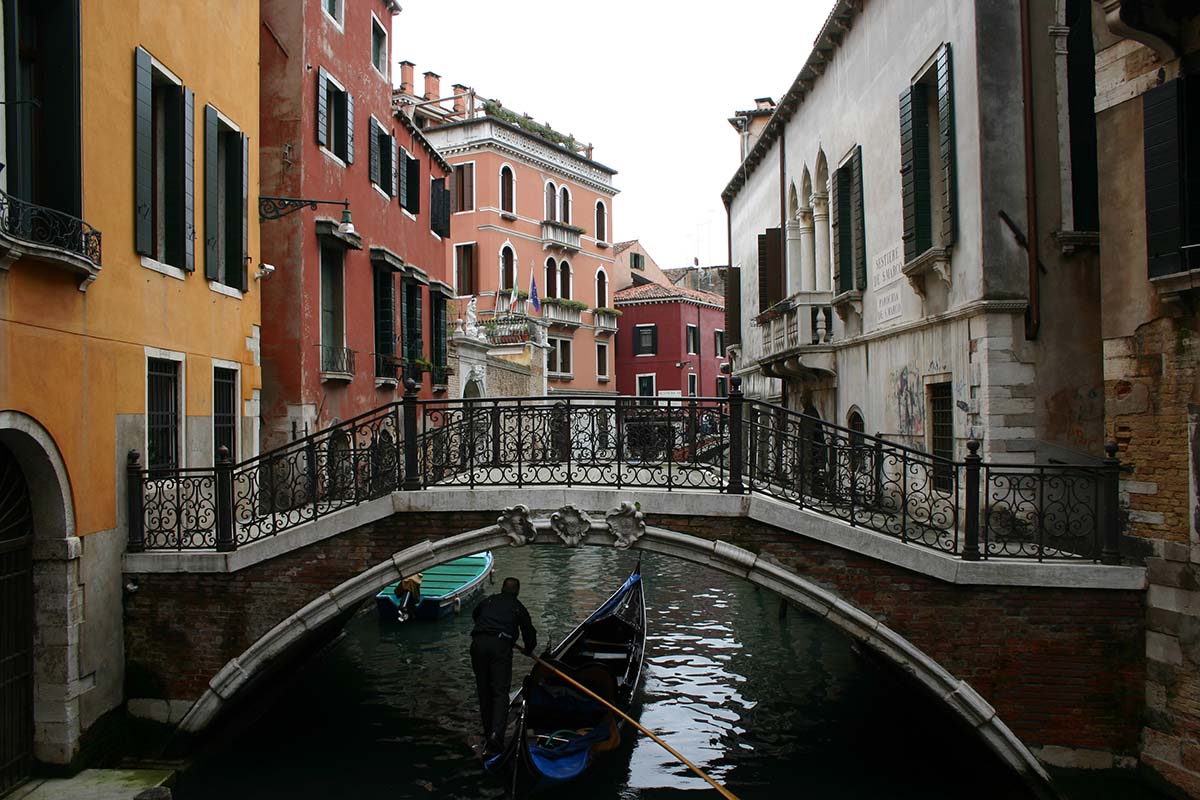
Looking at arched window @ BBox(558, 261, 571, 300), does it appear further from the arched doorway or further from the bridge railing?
the arched doorway

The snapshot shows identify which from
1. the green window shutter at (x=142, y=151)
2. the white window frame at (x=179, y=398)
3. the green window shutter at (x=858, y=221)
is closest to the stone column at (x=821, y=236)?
the green window shutter at (x=858, y=221)

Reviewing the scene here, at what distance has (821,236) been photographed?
14.7m

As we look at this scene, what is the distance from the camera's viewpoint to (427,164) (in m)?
19.2

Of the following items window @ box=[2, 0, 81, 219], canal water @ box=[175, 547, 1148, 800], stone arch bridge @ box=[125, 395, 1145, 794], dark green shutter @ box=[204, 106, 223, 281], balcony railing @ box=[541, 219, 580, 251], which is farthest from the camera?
balcony railing @ box=[541, 219, 580, 251]

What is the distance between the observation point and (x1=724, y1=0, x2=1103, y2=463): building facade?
8211mm

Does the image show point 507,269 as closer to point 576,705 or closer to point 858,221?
point 858,221

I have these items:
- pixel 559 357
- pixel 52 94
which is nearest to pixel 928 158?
pixel 52 94

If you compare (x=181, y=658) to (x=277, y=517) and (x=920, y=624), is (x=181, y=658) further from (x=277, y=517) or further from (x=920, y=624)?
(x=920, y=624)

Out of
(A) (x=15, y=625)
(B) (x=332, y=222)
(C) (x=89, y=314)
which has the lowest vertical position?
(A) (x=15, y=625)

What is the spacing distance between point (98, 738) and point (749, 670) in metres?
7.33

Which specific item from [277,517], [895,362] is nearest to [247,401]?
[277,517]

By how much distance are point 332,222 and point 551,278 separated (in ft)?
68.5

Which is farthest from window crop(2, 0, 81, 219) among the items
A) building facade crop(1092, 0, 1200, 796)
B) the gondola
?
building facade crop(1092, 0, 1200, 796)

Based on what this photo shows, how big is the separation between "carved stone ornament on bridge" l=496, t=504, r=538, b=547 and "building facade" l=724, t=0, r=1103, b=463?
397 cm
